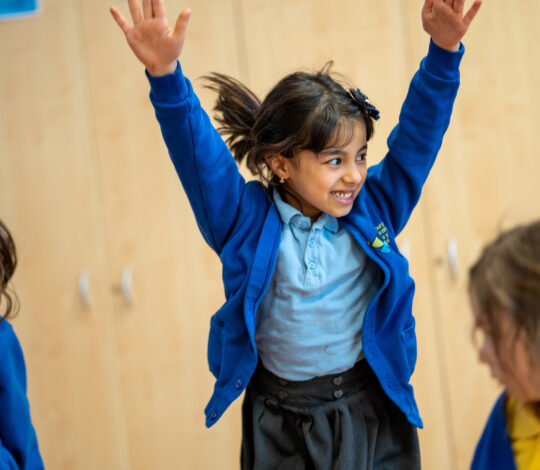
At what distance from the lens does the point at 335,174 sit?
3.86 feet

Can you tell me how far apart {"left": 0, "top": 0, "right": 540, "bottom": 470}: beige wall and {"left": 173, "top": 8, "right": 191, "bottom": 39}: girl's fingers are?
999 millimetres

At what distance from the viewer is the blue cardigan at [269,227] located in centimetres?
115

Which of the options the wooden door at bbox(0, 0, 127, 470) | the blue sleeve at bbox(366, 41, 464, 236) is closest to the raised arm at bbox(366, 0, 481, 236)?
the blue sleeve at bbox(366, 41, 464, 236)

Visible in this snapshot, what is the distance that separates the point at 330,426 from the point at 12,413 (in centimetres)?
58

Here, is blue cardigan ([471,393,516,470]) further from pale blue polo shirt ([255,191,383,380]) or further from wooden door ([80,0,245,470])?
wooden door ([80,0,245,470])

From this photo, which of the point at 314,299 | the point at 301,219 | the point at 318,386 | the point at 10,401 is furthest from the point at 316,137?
the point at 10,401

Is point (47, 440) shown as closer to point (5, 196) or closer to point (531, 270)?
point (5, 196)

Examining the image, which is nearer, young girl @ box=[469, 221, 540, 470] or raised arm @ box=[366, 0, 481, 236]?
young girl @ box=[469, 221, 540, 470]

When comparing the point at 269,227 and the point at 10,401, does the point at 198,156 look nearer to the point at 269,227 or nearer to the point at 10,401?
the point at 269,227

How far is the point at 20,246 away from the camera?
2.13m

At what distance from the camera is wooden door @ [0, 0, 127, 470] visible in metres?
2.09

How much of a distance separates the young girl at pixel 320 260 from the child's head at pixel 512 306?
14.4 inches

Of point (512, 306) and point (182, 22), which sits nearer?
point (512, 306)

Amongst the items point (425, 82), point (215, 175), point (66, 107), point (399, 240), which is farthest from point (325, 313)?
point (66, 107)
